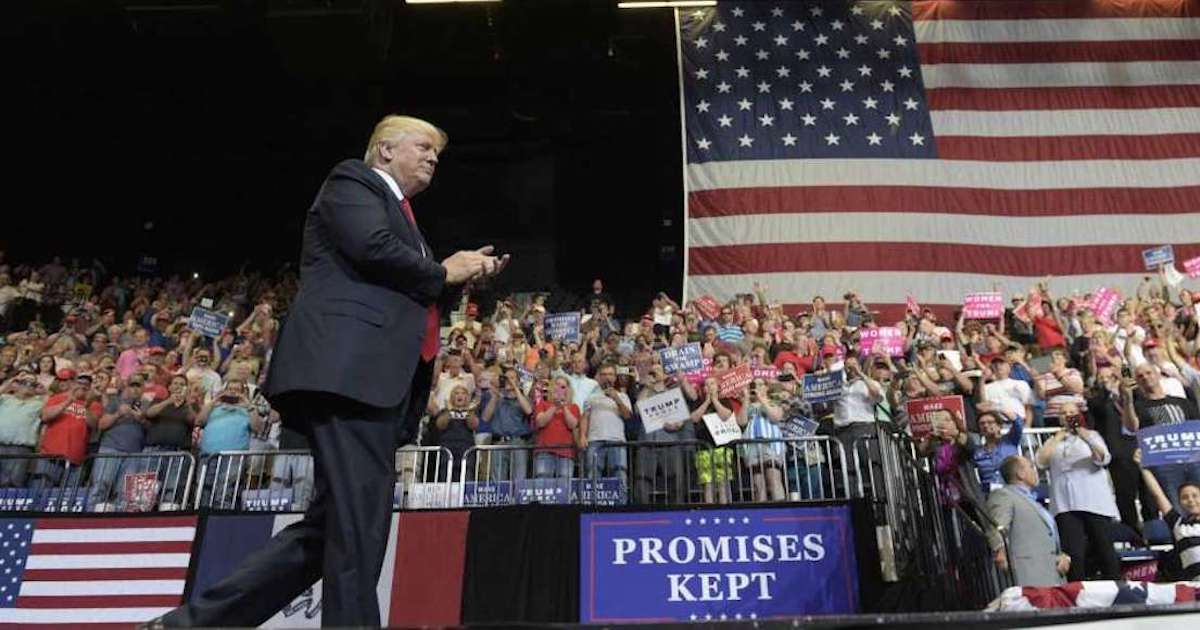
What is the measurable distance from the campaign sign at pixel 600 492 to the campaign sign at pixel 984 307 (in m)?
6.31

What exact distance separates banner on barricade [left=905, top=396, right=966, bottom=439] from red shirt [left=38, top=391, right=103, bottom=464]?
22.3ft

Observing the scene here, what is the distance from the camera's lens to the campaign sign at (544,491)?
7852 millimetres

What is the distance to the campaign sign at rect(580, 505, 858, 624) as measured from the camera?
7.13 metres

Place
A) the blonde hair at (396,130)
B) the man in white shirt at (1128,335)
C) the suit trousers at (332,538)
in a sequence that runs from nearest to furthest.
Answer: the suit trousers at (332,538)
the blonde hair at (396,130)
the man in white shirt at (1128,335)

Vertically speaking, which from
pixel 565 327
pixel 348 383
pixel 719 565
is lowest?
pixel 348 383

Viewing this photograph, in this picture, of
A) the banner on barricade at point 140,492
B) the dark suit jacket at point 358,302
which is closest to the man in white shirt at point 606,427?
the banner on barricade at point 140,492

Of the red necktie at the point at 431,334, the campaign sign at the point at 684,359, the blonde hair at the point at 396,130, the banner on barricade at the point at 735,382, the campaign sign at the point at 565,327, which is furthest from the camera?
the campaign sign at the point at 565,327

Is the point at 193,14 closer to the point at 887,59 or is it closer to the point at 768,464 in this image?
the point at 887,59

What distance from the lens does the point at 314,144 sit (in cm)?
1831

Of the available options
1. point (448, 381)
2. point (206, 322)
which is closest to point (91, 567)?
point (448, 381)

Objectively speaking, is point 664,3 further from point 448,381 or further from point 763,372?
point 448,381

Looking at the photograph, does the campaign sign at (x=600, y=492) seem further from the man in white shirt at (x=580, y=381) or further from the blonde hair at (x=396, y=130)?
the blonde hair at (x=396, y=130)

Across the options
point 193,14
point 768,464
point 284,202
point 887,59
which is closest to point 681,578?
point 768,464

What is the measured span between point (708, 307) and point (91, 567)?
7.54 m
